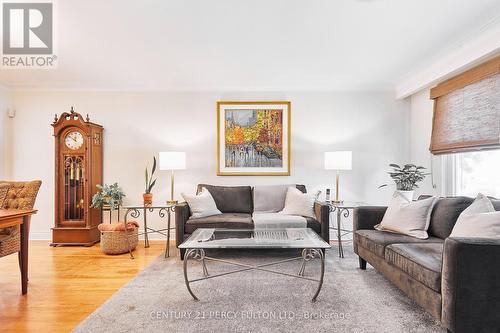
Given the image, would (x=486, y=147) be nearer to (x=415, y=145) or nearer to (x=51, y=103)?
(x=415, y=145)

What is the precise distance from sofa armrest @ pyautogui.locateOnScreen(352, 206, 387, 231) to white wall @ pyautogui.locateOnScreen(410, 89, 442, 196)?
1368 millimetres

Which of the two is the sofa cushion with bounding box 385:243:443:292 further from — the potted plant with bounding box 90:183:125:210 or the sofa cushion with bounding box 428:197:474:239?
the potted plant with bounding box 90:183:125:210

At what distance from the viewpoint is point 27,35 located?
9.59 feet

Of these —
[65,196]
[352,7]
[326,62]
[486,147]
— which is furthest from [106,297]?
[486,147]

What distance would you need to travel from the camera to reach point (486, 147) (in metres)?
2.88

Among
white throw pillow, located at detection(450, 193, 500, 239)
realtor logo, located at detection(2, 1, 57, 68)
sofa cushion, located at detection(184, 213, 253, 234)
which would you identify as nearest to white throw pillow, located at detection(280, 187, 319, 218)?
sofa cushion, located at detection(184, 213, 253, 234)

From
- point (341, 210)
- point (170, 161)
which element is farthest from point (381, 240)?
point (170, 161)

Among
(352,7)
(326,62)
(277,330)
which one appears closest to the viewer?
(277,330)

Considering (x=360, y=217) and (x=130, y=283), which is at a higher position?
(x=360, y=217)

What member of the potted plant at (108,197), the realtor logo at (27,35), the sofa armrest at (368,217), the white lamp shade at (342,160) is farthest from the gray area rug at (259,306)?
the realtor logo at (27,35)

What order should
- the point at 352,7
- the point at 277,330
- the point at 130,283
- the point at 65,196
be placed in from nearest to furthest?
the point at 277,330 < the point at 352,7 < the point at 130,283 < the point at 65,196

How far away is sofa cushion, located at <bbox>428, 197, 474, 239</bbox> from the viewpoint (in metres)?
2.48

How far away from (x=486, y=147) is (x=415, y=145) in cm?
145

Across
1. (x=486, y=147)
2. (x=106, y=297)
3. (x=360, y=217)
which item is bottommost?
(x=106, y=297)
